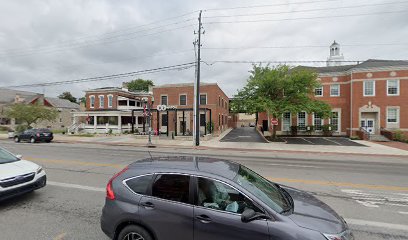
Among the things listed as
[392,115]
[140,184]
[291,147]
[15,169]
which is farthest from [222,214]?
[392,115]

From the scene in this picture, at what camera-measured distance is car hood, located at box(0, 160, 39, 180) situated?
5.54 m

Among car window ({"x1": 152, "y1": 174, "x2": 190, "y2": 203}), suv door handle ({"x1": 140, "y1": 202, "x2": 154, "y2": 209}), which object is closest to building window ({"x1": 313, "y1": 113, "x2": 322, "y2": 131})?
car window ({"x1": 152, "y1": 174, "x2": 190, "y2": 203})

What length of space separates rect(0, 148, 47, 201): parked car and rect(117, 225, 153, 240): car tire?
3697 millimetres

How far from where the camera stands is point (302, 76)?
80.5 ft

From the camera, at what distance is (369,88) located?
97.6ft

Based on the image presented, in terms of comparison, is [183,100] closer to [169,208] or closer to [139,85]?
[169,208]

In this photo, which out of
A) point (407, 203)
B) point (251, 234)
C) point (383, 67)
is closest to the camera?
point (251, 234)

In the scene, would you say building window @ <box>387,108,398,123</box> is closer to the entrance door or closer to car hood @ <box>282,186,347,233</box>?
the entrance door

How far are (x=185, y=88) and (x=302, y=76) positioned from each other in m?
17.2

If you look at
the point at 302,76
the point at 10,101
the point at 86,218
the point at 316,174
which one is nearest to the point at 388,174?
the point at 316,174

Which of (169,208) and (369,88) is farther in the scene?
(369,88)

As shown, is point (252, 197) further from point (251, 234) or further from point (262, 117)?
point (262, 117)

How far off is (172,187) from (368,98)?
112 feet

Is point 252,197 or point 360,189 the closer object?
point 252,197
